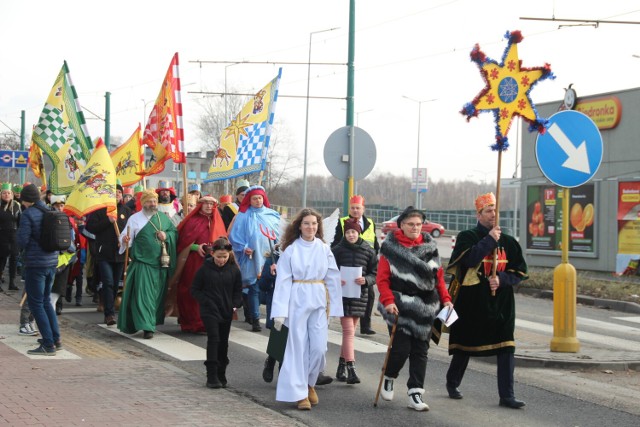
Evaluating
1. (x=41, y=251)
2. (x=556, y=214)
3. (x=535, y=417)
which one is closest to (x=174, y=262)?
(x=41, y=251)

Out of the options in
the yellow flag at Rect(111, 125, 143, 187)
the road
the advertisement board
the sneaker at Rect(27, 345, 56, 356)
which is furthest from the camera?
the advertisement board

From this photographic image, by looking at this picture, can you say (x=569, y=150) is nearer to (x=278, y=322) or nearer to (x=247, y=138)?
(x=278, y=322)

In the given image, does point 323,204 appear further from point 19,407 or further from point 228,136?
point 19,407

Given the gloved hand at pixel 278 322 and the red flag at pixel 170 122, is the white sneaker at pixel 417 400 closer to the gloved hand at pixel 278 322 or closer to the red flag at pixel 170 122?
the gloved hand at pixel 278 322

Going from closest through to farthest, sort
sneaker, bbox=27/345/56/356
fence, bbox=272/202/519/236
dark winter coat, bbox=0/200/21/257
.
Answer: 1. sneaker, bbox=27/345/56/356
2. dark winter coat, bbox=0/200/21/257
3. fence, bbox=272/202/519/236

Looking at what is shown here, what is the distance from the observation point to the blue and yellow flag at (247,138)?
1478 cm

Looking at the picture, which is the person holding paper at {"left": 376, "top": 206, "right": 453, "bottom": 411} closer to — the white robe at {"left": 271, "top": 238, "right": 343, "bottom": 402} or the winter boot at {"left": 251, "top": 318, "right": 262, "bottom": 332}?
the white robe at {"left": 271, "top": 238, "right": 343, "bottom": 402}

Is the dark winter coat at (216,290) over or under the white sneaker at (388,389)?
over

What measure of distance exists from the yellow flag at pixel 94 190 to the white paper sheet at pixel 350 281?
4.06 metres

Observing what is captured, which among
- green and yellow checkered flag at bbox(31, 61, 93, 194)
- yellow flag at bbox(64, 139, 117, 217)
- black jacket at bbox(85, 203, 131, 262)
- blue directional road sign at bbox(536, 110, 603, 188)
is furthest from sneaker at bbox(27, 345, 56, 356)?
blue directional road sign at bbox(536, 110, 603, 188)

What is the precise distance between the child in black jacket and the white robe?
2.98 feet

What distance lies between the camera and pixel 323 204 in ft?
262

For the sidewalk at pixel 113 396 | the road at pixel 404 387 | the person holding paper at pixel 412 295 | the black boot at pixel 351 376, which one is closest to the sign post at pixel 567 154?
the road at pixel 404 387

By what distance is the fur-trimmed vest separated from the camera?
7566 millimetres
